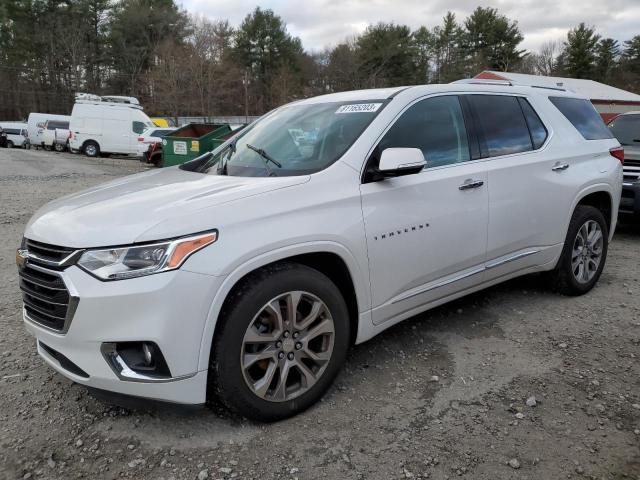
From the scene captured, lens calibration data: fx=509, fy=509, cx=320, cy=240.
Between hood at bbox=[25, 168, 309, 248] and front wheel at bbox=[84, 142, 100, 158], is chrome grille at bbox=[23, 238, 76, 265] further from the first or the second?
front wheel at bbox=[84, 142, 100, 158]

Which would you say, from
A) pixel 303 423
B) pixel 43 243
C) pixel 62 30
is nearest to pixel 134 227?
pixel 43 243

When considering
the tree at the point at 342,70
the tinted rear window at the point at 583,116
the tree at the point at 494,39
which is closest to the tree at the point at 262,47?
the tree at the point at 342,70

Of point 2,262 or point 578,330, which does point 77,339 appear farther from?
point 2,262

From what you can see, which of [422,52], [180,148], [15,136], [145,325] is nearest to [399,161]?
[145,325]

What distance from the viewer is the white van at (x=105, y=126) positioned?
79.0 feet

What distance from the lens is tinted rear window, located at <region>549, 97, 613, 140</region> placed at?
14.4 feet

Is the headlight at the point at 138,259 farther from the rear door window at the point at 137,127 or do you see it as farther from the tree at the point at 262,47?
the tree at the point at 262,47

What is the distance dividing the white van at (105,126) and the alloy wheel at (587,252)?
22969mm

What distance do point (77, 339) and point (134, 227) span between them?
0.57 meters

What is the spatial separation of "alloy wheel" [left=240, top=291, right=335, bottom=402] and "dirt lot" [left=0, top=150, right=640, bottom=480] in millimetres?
212

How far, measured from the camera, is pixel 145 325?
86.4 inches

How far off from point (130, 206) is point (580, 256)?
375 centimetres

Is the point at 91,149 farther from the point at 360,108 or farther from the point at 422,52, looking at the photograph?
the point at 422,52

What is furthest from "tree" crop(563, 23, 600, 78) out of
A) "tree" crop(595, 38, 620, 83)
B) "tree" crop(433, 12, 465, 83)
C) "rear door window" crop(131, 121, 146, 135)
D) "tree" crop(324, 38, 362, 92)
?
"rear door window" crop(131, 121, 146, 135)
